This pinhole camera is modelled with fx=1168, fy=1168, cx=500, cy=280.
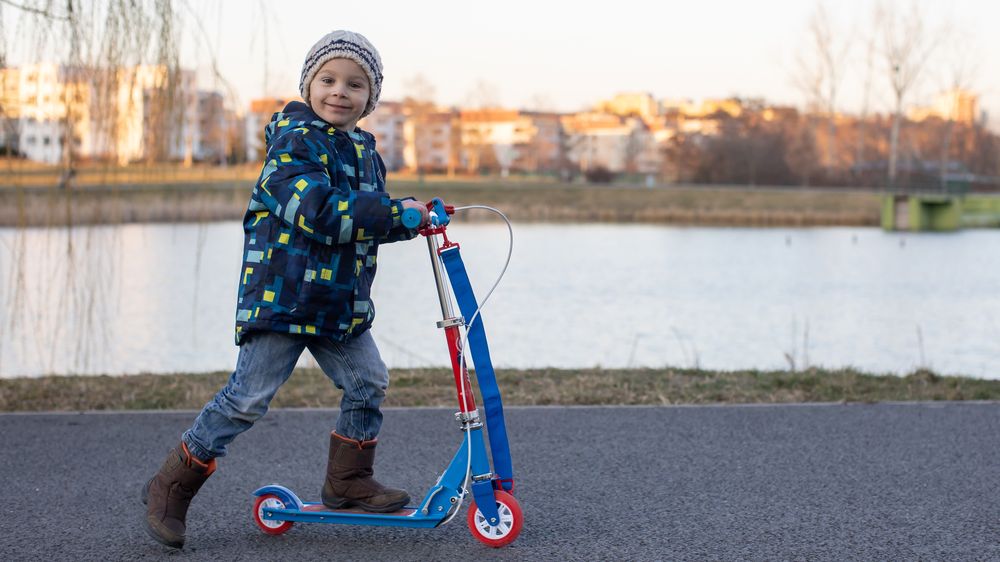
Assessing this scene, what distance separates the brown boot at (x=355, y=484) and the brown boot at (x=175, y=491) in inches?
15.9

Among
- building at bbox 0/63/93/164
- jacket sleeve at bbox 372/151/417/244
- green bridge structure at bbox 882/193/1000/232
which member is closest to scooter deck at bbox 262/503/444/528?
jacket sleeve at bbox 372/151/417/244

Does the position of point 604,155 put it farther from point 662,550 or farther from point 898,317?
point 662,550

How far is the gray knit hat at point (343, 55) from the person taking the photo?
11.8 ft

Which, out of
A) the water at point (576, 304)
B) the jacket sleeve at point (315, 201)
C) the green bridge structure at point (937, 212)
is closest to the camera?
the jacket sleeve at point (315, 201)

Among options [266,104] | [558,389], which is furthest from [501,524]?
[266,104]

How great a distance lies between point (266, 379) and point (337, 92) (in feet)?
3.00

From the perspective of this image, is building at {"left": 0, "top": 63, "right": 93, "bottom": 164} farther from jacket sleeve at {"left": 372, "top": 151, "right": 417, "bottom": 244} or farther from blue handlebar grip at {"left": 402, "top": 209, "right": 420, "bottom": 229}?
blue handlebar grip at {"left": 402, "top": 209, "right": 420, "bottom": 229}

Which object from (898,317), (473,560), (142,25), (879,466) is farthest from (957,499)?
(898,317)

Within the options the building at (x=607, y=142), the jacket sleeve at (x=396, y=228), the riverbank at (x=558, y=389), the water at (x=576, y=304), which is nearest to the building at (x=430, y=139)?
the building at (x=607, y=142)

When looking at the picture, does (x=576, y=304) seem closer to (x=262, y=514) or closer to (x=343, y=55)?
(x=262, y=514)

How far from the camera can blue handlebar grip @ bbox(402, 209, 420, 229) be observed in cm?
343

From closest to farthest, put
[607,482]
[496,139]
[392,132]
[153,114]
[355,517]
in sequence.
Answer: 1. [355,517]
2. [607,482]
3. [153,114]
4. [392,132]
5. [496,139]

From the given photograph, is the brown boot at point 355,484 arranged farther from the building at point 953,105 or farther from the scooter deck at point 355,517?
the building at point 953,105

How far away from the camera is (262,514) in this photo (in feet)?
12.5
